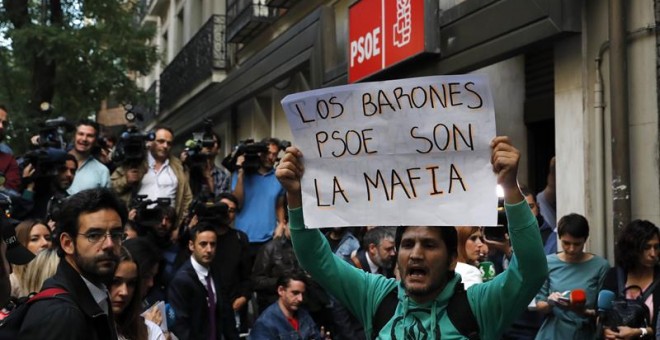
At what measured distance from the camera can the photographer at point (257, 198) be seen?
8.75 m

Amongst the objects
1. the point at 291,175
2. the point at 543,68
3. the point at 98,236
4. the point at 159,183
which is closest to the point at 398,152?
the point at 291,175

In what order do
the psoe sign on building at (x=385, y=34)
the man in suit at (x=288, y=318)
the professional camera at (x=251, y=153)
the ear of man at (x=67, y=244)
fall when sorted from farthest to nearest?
1. the psoe sign on building at (x=385, y=34)
2. the professional camera at (x=251, y=153)
3. the man in suit at (x=288, y=318)
4. the ear of man at (x=67, y=244)

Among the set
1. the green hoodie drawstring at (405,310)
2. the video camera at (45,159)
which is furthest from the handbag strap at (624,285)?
the video camera at (45,159)

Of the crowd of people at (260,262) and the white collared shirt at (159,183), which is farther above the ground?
the white collared shirt at (159,183)

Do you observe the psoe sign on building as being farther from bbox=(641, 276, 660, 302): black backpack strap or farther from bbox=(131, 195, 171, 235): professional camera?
bbox=(641, 276, 660, 302): black backpack strap

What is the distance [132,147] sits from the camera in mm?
8195

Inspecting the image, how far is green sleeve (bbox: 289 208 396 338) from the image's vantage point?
326cm

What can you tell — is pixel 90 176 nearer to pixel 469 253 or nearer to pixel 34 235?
pixel 34 235

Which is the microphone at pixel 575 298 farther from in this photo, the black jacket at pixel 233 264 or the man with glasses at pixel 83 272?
the man with glasses at pixel 83 272

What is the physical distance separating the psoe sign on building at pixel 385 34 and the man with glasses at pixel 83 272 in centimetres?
654

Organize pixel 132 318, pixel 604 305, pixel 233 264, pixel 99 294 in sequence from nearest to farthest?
pixel 99 294 < pixel 132 318 < pixel 604 305 < pixel 233 264

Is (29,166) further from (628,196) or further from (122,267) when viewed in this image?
(628,196)

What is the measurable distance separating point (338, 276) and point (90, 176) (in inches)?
200

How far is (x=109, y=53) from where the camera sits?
49.2 ft
